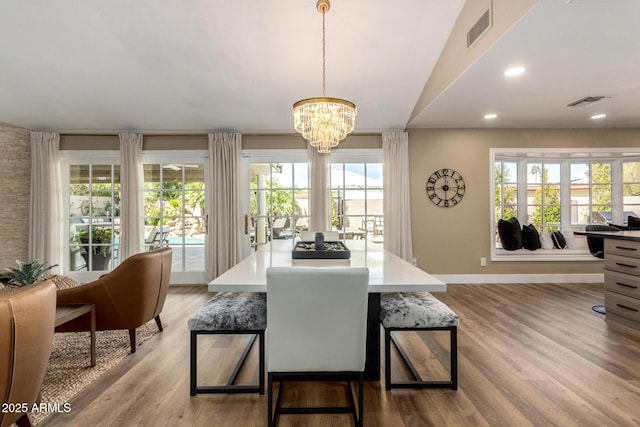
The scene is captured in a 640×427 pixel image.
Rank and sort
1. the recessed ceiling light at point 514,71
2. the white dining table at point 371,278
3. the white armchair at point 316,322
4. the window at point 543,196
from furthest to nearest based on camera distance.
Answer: the window at point 543,196 → the recessed ceiling light at point 514,71 → the white dining table at point 371,278 → the white armchair at point 316,322

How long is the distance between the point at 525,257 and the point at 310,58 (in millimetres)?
4116

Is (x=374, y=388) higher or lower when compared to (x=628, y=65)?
lower

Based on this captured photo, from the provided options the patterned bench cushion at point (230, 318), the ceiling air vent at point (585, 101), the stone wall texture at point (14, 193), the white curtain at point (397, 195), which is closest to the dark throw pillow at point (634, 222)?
the ceiling air vent at point (585, 101)

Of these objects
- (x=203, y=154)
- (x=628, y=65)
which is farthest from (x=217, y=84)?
(x=628, y=65)

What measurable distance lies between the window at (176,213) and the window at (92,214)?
491 millimetres

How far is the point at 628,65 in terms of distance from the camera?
2746 mm

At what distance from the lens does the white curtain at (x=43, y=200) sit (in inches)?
175

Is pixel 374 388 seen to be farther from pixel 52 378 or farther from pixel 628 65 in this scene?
pixel 628 65

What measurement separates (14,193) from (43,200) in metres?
0.33

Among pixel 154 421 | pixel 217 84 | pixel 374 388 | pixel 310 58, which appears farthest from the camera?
pixel 217 84

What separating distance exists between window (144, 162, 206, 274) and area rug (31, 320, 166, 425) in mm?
1772

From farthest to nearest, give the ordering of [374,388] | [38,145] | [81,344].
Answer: [38,145] < [81,344] < [374,388]

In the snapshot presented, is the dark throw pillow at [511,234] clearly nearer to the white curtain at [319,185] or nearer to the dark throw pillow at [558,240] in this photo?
the dark throw pillow at [558,240]

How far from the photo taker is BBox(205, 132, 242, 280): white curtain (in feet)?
14.9
